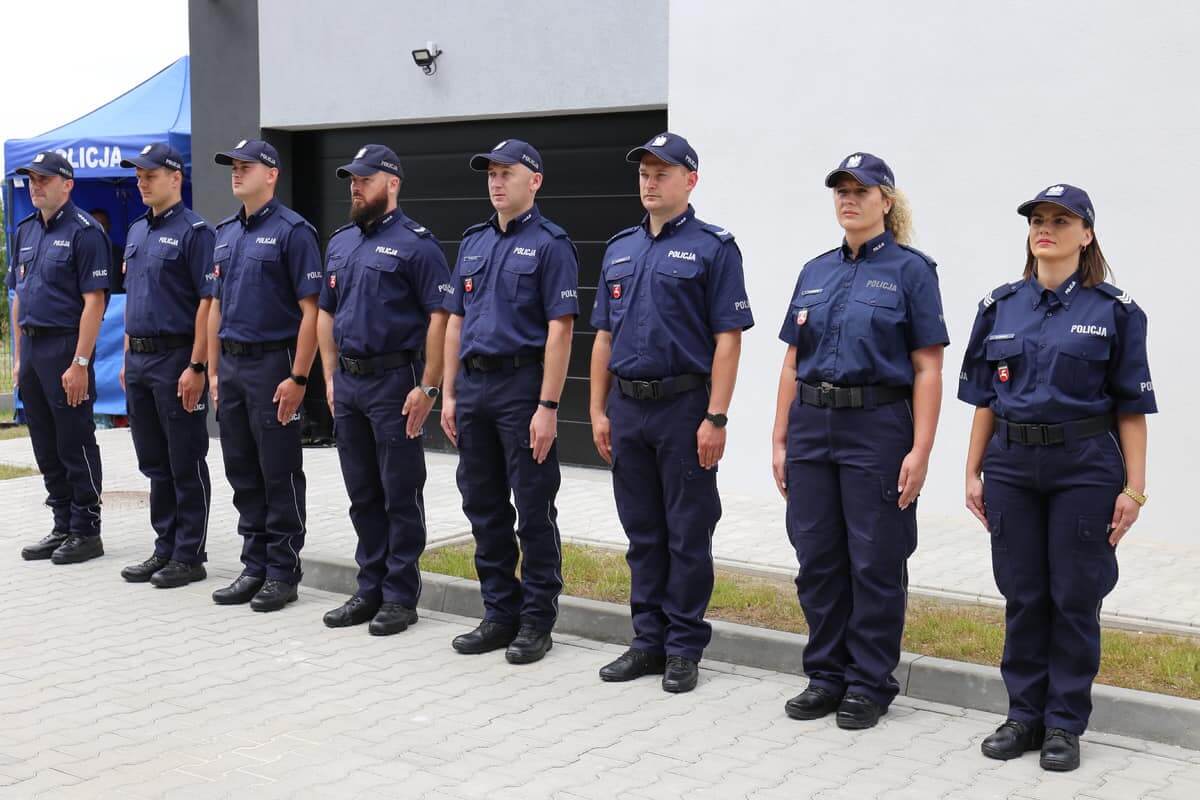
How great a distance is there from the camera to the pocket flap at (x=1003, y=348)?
15.8 ft

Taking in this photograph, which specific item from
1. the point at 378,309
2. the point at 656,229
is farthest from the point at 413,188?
the point at 656,229

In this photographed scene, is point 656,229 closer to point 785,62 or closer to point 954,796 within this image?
point 954,796

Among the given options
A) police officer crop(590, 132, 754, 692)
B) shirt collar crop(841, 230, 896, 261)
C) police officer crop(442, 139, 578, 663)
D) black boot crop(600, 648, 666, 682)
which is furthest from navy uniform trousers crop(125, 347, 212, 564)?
shirt collar crop(841, 230, 896, 261)

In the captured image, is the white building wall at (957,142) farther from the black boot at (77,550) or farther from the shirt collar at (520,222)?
the black boot at (77,550)

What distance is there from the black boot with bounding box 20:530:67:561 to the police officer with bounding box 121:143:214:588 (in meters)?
0.92

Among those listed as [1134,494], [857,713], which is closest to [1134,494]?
[1134,494]

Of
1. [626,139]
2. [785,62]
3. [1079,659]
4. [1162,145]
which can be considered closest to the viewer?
A: [1079,659]

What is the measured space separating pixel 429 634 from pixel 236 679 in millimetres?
1105

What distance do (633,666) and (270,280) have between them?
2.83 metres

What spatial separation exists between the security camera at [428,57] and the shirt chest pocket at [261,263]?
5196 millimetres

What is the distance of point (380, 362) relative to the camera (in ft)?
21.6

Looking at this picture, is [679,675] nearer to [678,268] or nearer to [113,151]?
[678,268]

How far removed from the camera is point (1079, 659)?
4.77 meters

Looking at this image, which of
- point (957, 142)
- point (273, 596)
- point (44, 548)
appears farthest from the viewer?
point (957, 142)
